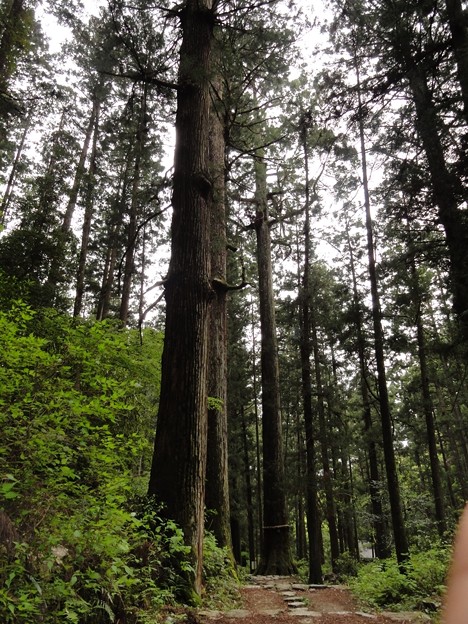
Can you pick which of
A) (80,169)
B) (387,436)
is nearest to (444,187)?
(387,436)

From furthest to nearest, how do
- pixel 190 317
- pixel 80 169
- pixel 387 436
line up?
pixel 80 169 < pixel 387 436 < pixel 190 317

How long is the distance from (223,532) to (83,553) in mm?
4214

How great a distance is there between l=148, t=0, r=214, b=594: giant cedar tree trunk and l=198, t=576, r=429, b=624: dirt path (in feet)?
2.09

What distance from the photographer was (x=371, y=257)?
12.3 meters

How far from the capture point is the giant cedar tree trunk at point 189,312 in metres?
4.34

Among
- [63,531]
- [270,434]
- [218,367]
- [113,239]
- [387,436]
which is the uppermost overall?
[113,239]

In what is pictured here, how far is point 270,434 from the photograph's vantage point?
1196 cm

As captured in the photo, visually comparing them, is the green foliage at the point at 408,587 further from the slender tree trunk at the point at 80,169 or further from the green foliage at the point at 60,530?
the slender tree trunk at the point at 80,169

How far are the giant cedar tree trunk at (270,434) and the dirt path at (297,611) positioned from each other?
134 inches

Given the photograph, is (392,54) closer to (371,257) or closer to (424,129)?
(424,129)

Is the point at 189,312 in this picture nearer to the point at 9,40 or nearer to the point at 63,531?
the point at 63,531

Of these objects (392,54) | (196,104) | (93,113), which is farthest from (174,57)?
(93,113)

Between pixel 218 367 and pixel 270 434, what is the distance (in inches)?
205

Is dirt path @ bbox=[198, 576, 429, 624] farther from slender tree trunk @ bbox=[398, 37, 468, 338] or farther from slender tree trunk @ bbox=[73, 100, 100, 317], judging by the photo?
slender tree trunk @ bbox=[73, 100, 100, 317]
